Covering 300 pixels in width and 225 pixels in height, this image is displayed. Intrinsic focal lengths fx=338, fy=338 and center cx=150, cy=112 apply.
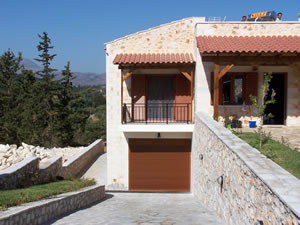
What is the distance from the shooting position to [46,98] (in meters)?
34.5

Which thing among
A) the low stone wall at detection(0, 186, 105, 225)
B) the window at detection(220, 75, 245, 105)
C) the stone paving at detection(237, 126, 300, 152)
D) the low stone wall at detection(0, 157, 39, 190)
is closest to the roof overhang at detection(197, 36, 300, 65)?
the window at detection(220, 75, 245, 105)

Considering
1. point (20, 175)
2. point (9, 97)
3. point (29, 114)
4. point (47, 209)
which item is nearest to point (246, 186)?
point (47, 209)

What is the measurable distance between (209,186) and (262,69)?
7.45 meters

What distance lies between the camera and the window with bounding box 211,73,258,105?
47.5 ft

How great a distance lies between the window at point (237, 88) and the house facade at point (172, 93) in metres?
0.04

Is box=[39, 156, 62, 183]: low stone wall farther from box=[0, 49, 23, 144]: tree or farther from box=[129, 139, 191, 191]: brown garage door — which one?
box=[0, 49, 23, 144]: tree

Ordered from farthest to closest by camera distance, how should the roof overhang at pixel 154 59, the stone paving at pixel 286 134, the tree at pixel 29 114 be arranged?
the tree at pixel 29 114, the roof overhang at pixel 154 59, the stone paving at pixel 286 134

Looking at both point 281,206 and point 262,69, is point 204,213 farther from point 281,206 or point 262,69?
point 262,69

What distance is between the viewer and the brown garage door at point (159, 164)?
14938 millimetres

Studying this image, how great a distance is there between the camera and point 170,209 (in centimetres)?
935

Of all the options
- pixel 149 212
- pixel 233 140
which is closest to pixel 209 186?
pixel 149 212

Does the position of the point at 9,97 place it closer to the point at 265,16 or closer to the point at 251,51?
the point at 265,16

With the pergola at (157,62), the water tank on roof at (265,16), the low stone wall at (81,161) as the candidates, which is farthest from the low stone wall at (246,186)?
the water tank on roof at (265,16)

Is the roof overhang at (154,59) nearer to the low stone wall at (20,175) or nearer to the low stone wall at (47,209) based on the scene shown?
the low stone wall at (20,175)
